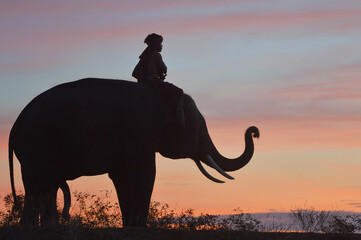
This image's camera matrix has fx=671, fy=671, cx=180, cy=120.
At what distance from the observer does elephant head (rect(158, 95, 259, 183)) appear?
15.1 m

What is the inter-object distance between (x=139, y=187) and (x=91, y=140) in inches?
59.7

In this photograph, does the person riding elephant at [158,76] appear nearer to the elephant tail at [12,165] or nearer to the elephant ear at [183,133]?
the elephant ear at [183,133]

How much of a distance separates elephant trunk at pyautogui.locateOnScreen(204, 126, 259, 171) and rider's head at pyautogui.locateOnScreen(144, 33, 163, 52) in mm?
2499

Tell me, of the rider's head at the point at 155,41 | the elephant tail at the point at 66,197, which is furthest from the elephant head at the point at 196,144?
the elephant tail at the point at 66,197

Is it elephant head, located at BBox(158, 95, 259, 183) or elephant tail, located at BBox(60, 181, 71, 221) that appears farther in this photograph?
elephant head, located at BBox(158, 95, 259, 183)

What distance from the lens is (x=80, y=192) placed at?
48.4 ft

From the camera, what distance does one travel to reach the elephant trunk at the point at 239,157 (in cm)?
1633

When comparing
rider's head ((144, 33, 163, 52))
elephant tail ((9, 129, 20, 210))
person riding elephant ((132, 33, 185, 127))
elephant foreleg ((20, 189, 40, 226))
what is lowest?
elephant foreleg ((20, 189, 40, 226))

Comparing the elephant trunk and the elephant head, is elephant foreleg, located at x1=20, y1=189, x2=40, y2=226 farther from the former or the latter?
the elephant trunk

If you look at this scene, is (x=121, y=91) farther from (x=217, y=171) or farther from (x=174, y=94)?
(x=217, y=171)

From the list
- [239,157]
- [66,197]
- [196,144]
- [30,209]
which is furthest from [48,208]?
[239,157]

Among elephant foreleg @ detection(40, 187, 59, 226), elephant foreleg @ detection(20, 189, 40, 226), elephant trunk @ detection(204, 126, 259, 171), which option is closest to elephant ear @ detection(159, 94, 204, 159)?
elephant trunk @ detection(204, 126, 259, 171)

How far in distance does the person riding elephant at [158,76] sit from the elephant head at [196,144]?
→ 0.31 m

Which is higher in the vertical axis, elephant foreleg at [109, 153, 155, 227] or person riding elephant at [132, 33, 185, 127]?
person riding elephant at [132, 33, 185, 127]
